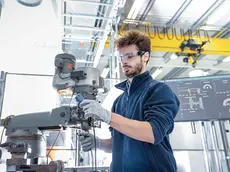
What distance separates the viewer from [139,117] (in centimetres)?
102

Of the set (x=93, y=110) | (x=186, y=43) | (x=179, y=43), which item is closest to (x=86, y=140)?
(x=93, y=110)

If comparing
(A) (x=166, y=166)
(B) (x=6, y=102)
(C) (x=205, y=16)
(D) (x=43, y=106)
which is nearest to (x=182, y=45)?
(C) (x=205, y=16)

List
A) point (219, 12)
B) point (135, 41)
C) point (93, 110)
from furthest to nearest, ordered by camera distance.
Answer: point (219, 12), point (135, 41), point (93, 110)

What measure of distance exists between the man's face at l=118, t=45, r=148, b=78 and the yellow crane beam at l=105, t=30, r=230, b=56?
324cm

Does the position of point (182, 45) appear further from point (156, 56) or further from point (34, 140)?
point (34, 140)

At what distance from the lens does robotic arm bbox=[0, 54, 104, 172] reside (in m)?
0.91

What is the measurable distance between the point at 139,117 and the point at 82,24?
2.61 meters

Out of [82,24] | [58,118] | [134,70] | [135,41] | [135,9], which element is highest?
[135,9]

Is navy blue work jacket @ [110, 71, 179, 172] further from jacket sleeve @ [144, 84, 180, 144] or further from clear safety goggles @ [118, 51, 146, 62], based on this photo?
clear safety goggles @ [118, 51, 146, 62]

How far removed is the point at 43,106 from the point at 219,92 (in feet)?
5.72

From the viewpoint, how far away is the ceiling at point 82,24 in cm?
231

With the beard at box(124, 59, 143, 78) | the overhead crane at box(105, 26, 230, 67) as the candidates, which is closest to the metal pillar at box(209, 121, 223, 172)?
the beard at box(124, 59, 143, 78)

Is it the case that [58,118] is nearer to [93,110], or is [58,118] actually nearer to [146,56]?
[93,110]

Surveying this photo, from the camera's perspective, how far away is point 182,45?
4.30 metres
